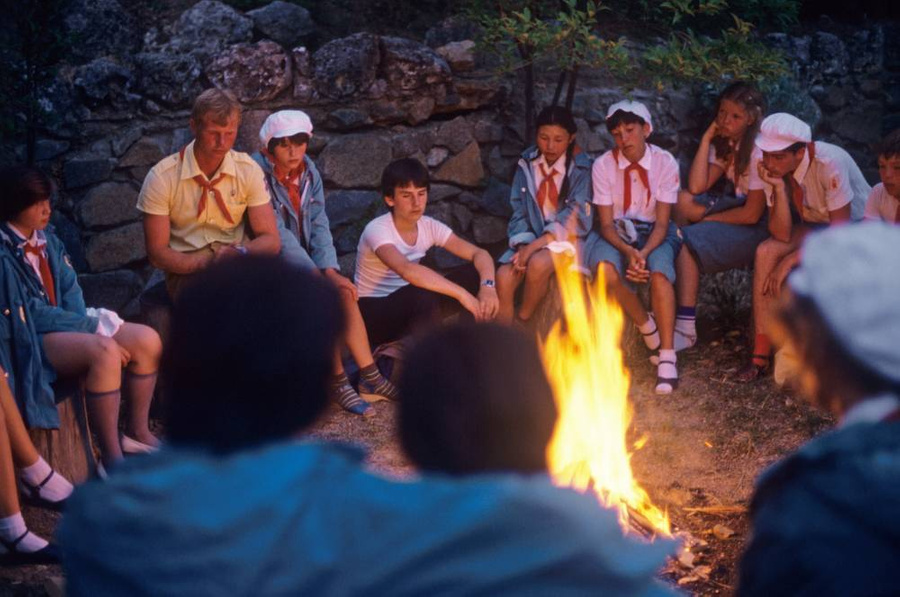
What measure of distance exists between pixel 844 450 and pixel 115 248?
5.10 metres

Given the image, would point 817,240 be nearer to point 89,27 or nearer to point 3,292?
point 3,292

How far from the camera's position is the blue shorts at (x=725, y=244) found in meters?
5.92

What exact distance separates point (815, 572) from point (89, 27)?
19.9ft

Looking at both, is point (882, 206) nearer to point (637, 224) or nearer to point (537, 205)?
point (637, 224)

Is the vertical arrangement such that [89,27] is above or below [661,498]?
above

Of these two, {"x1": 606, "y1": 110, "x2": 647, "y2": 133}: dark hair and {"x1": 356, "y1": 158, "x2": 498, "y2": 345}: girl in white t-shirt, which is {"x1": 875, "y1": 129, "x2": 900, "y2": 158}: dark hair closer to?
{"x1": 606, "y1": 110, "x2": 647, "y2": 133}: dark hair

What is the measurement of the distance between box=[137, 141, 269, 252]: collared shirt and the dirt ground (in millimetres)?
1153

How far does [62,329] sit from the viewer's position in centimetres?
436

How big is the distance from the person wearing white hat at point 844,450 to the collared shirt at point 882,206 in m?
3.92

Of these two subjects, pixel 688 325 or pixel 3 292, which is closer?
pixel 3 292

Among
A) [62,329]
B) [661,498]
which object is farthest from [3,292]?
[661,498]

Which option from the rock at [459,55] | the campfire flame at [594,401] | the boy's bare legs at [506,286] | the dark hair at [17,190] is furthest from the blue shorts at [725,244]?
the dark hair at [17,190]

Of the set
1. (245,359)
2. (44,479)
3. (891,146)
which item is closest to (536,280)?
(891,146)

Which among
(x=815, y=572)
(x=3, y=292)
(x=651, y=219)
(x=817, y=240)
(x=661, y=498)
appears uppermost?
(x=817, y=240)
